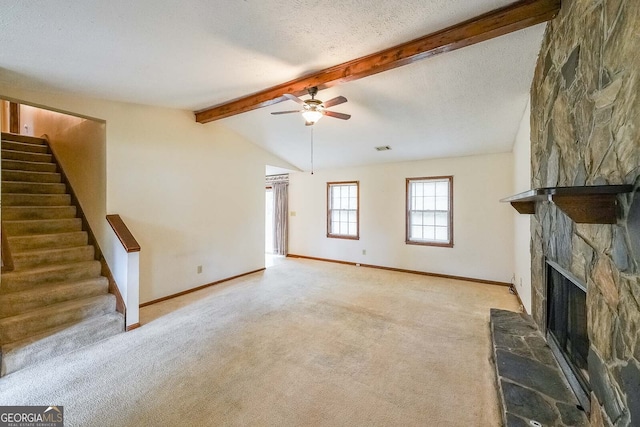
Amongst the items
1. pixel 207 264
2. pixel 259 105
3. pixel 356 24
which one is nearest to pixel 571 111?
pixel 356 24

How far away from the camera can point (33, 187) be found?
3691 millimetres

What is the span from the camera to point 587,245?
148 centimetres

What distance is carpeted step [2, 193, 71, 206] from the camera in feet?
11.1

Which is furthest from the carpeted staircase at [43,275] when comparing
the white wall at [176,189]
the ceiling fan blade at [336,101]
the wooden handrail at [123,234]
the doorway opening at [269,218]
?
the doorway opening at [269,218]

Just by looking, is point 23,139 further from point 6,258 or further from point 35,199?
point 6,258

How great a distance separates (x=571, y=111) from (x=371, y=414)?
237 cm

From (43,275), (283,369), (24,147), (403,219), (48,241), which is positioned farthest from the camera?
(403,219)

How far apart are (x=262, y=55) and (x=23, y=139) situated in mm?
4439

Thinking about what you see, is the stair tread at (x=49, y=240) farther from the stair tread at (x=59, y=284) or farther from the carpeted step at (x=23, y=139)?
the carpeted step at (x=23, y=139)

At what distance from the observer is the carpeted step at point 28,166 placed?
145 inches

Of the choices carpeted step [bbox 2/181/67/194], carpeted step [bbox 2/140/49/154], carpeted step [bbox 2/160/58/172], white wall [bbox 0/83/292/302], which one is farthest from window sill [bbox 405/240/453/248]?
carpeted step [bbox 2/140/49/154]

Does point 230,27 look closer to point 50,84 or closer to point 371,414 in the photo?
point 50,84

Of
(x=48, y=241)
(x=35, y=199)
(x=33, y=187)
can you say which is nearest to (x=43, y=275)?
(x=48, y=241)

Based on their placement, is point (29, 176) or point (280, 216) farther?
point (280, 216)
